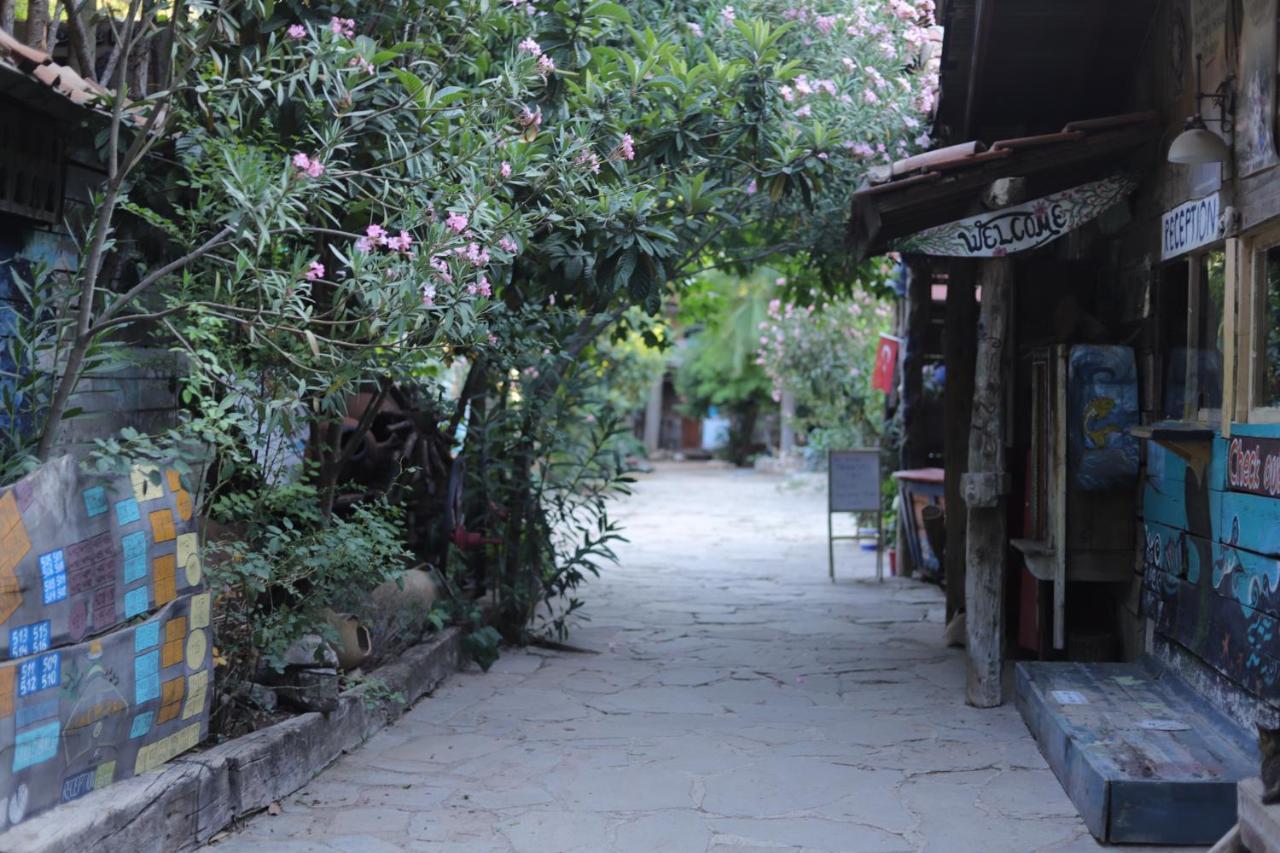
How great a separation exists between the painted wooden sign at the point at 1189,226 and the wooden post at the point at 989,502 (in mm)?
892

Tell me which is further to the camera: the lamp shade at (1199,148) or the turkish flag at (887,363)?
the turkish flag at (887,363)

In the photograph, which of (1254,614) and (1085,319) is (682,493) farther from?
(1254,614)

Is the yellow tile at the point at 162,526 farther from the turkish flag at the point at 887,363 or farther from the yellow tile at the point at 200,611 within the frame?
the turkish flag at the point at 887,363

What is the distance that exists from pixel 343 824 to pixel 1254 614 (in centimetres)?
393

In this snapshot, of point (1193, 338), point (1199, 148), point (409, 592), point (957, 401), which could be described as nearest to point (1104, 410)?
point (1193, 338)

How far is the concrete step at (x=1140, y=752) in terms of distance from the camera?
459 centimetres

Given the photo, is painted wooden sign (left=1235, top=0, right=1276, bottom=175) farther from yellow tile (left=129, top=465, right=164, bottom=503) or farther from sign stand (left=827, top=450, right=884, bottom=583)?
sign stand (left=827, top=450, right=884, bottom=583)

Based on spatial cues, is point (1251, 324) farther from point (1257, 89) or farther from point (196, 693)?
point (196, 693)

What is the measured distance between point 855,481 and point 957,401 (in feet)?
13.0

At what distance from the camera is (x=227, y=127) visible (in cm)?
559

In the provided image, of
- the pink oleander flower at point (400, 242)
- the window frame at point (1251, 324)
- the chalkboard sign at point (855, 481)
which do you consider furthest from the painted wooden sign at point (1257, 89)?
the chalkboard sign at point (855, 481)

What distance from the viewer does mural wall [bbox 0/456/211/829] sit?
3781 millimetres

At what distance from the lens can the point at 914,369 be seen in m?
12.5

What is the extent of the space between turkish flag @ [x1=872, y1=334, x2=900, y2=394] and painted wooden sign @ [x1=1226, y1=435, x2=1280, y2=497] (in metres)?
8.36
